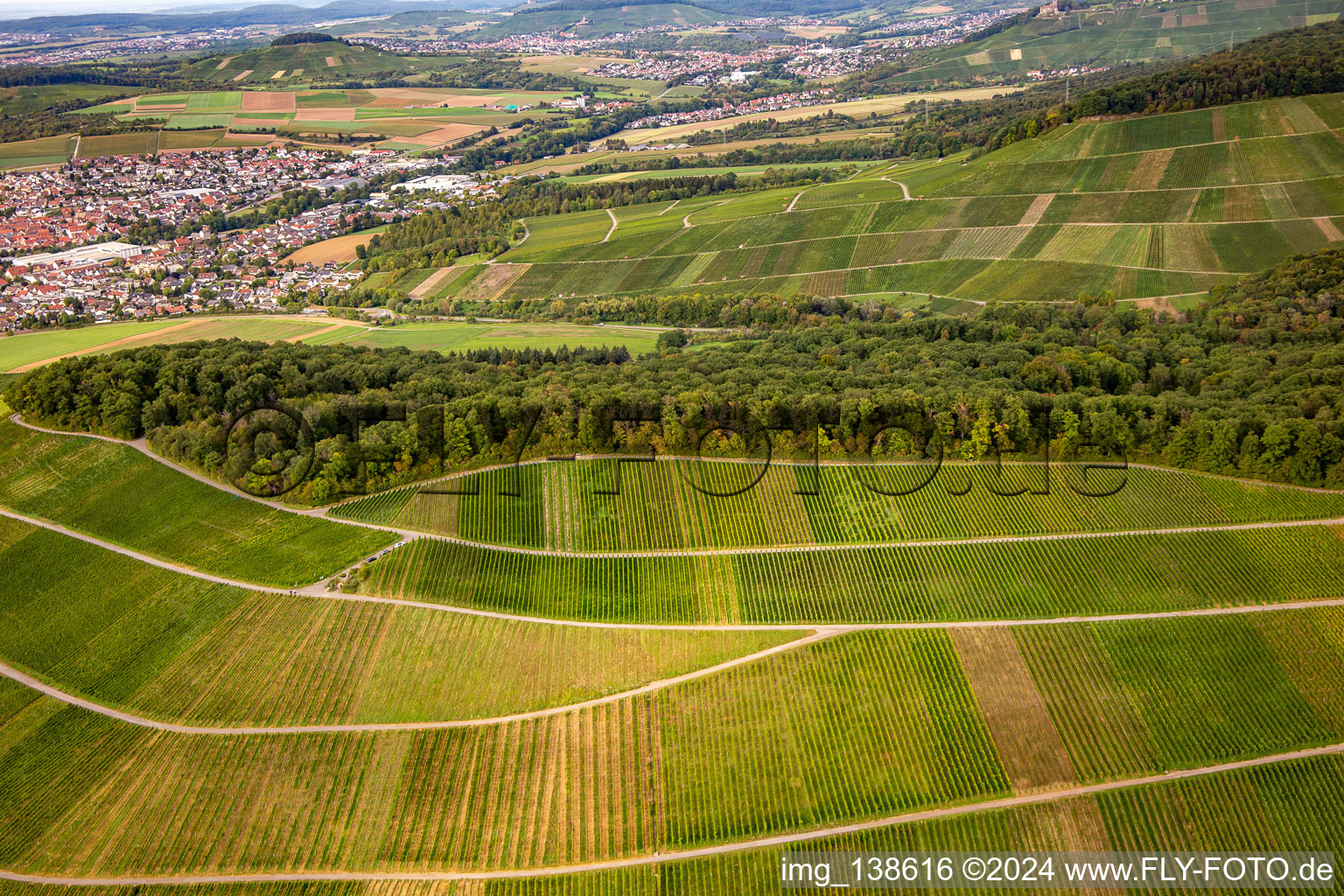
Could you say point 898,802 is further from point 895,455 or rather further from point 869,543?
point 895,455

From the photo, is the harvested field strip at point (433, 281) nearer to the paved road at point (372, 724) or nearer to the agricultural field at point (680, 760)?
the paved road at point (372, 724)

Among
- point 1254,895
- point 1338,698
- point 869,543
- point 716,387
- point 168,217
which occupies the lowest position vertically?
point 1254,895

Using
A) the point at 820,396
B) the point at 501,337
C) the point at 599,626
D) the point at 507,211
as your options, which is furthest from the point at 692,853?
the point at 507,211

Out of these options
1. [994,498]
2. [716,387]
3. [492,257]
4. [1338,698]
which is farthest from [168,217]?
[1338,698]

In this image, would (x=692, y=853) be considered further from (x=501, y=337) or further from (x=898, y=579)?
(x=501, y=337)

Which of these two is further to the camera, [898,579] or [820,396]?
[820,396]

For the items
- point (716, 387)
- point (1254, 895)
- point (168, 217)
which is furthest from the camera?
point (168, 217)

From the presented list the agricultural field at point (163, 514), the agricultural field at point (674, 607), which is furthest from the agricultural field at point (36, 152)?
the agricultural field at point (163, 514)
